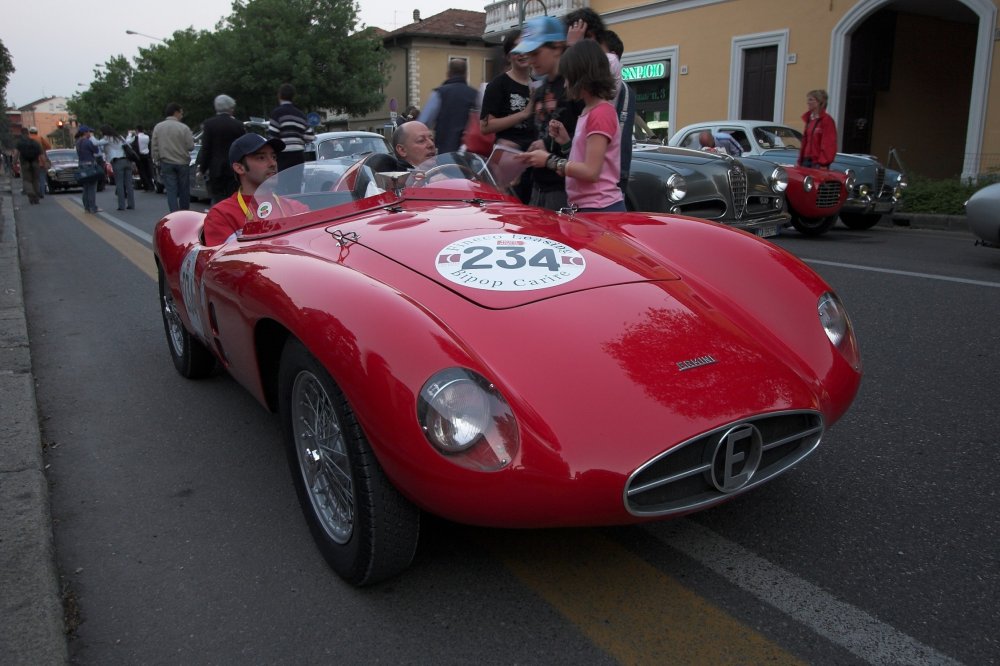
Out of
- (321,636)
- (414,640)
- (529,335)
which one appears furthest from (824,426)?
(321,636)

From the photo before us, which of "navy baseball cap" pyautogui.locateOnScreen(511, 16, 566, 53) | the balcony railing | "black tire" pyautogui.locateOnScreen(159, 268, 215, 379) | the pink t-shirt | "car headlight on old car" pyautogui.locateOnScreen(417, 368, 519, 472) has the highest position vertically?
the balcony railing

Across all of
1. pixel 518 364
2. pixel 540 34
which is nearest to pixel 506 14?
pixel 540 34

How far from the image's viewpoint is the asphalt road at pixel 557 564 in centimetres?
194

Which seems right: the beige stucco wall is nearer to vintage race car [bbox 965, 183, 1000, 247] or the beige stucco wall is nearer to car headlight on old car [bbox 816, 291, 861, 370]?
vintage race car [bbox 965, 183, 1000, 247]

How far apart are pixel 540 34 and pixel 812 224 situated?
659 centimetres

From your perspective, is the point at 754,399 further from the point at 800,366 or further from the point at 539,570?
the point at 539,570

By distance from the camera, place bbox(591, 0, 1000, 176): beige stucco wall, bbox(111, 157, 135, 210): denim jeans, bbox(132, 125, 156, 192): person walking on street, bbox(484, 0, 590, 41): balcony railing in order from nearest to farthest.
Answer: bbox(111, 157, 135, 210): denim jeans → bbox(591, 0, 1000, 176): beige stucco wall → bbox(132, 125, 156, 192): person walking on street → bbox(484, 0, 590, 41): balcony railing

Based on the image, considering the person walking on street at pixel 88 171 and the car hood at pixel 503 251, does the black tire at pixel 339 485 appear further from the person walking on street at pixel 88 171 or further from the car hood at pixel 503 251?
the person walking on street at pixel 88 171

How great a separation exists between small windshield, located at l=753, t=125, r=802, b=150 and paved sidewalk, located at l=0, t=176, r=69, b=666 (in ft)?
32.0

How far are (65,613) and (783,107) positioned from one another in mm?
17893

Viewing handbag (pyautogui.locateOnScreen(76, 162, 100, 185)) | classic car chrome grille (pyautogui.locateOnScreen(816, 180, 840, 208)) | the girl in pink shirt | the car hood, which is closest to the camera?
the car hood

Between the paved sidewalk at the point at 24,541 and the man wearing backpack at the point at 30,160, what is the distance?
14869 millimetres

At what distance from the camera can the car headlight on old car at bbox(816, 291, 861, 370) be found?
8.09 ft

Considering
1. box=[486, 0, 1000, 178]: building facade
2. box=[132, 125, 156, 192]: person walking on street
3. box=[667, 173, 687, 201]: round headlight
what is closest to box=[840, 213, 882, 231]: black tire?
box=[667, 173, 687, 201]: round headlight
